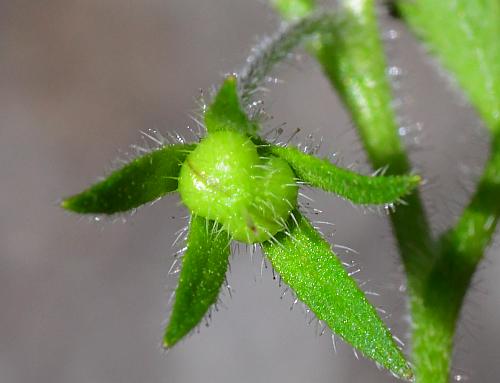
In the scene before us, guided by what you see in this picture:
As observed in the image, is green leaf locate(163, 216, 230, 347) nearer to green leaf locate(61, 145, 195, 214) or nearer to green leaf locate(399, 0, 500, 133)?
green leaf locate(61, 145, 195, 214)

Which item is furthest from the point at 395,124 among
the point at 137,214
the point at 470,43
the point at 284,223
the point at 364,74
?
the point at 137,214

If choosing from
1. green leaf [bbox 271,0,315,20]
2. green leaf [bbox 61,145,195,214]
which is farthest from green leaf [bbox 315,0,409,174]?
green leaf [bbox 61,145,195,214]

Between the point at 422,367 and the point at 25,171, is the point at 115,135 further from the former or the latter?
the point at 422,367

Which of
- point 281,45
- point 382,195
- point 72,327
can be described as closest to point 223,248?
point 382,195

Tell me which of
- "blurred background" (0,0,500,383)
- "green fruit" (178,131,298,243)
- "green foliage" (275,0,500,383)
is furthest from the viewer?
"blurred background" (0,0,500,383)

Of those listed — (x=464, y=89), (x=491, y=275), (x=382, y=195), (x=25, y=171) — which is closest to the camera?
(x=382, y=195)

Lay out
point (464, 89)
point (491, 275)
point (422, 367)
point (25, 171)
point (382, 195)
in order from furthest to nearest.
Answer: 1. point (25, 171)
2. point (491, 275)
3. point (464, 89)
4. point (422, 367)
5. point (382, 195)

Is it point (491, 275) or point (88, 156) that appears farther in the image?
point (88, 156)
